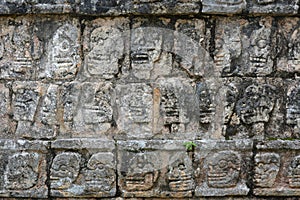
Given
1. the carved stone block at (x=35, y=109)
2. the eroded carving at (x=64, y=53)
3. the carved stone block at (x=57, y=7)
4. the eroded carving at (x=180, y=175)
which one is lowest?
the eroded carving at (x=180, y=175)

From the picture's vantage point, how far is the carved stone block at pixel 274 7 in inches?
179

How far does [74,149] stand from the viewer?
461cm

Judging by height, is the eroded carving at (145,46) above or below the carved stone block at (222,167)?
above

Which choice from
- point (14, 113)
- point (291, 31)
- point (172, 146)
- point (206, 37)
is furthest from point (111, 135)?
point (291, 31)

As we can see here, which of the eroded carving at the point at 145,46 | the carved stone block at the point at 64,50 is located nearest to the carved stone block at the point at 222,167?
the eroded carving at the point at 145,46

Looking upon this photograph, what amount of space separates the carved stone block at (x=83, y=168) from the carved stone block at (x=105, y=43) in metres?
0.70

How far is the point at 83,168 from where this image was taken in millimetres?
4637

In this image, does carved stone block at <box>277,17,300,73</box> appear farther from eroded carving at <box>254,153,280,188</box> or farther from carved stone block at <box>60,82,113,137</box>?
carved stone block at <box>60,82,113,137</box>

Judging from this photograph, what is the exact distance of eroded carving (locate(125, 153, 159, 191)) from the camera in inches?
181

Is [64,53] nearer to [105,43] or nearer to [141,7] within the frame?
[105,43]

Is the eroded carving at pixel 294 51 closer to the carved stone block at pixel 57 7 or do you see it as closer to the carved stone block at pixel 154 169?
the carved stone block at pixel 154 169

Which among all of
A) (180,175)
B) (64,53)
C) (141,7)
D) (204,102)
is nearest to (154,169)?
(180,175)

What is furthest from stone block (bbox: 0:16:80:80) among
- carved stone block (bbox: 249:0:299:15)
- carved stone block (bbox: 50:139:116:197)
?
carved stone block (bbox: 249:0:299:15)

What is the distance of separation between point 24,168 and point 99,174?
0.72 meters
